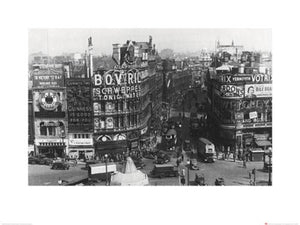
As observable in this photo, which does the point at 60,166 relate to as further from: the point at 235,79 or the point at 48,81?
the point at 235,79

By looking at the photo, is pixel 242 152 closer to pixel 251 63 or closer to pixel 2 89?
pixel 251 63

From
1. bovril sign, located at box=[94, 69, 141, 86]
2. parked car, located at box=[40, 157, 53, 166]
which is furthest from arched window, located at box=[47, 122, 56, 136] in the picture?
bovril sign, located at box=[94, 69, 141, 86]

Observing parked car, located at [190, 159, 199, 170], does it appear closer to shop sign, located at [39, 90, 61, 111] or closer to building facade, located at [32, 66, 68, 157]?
building facade, located at [32, 66, 68, 157]

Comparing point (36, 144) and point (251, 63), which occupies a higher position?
point (251, 63)

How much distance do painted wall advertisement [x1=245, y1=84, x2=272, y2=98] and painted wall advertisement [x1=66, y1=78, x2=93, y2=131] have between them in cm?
250

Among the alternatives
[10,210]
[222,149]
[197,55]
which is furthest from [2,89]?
[222,149]

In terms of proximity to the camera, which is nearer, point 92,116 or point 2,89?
point 2,89

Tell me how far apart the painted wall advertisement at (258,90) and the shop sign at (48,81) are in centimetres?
292

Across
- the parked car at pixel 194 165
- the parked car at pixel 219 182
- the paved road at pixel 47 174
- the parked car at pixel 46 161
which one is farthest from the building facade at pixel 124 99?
the parked car at pixel 219 182

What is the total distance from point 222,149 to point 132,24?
2.41 meters

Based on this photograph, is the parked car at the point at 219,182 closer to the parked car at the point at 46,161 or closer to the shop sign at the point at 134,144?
the shop sign at the point at 134,144

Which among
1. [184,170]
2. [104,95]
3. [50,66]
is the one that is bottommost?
[184,170]

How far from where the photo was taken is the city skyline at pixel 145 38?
21.6 ft

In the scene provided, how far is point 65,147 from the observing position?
708 cm
